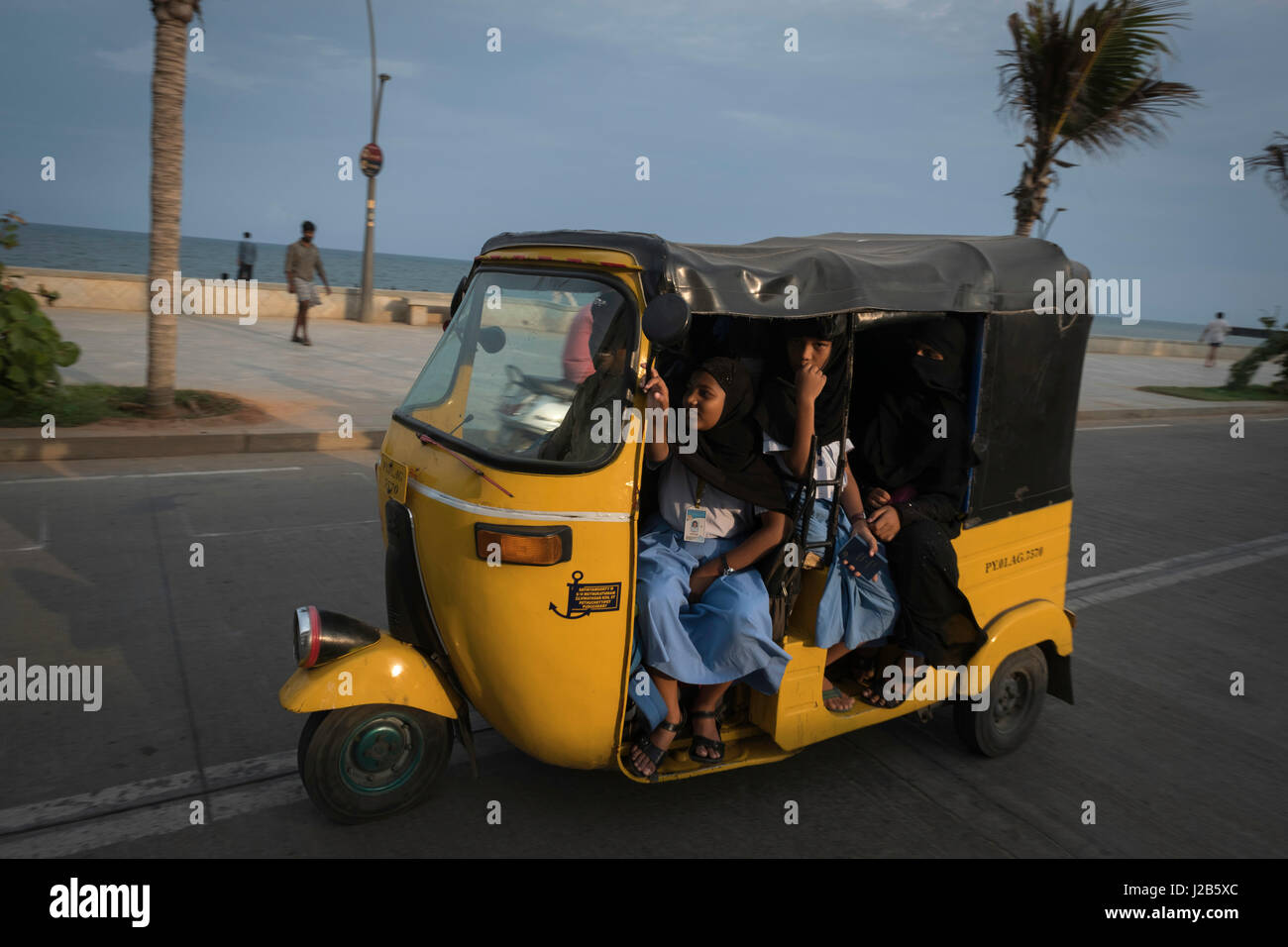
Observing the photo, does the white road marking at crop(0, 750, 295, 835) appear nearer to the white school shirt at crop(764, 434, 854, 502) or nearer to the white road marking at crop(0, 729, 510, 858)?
the white road marking at crop(0, 729, 510, 858)

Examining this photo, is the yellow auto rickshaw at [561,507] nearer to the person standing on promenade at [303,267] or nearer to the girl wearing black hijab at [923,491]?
the girl wearing black hijab at [923,491]

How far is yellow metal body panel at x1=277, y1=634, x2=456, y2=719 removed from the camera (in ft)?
10.2

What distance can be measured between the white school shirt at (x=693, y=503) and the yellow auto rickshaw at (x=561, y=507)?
0.43ft

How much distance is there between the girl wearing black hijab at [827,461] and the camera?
3484mm

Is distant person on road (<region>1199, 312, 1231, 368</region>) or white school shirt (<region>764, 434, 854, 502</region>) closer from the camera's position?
white school shirt (<region>764, 434, 854, 502</region>)

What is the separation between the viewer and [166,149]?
372 inches

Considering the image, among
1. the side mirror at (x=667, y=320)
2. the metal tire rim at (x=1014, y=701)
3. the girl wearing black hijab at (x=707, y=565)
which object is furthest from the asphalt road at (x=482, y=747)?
the side mirror at (x=667, y=320)

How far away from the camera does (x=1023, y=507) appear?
4.27 metres

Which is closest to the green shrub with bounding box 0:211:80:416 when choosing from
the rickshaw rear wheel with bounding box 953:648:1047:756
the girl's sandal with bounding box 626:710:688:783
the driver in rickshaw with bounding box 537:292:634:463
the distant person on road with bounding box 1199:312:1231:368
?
the driver in rickshaw with bounding box 537:292:634:463

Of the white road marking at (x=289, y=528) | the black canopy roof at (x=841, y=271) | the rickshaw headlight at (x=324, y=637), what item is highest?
the black canopy roof at (x=841, y=271)

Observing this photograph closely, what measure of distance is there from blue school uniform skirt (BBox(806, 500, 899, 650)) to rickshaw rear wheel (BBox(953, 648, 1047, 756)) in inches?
26.1

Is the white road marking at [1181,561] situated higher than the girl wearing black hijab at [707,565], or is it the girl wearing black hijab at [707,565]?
the girl wearing black hijab at [707,565]
